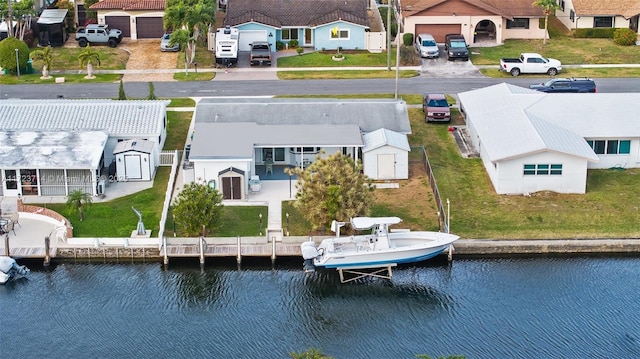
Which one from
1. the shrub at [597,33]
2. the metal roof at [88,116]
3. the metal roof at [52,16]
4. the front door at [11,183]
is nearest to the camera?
the front door at [11,183]

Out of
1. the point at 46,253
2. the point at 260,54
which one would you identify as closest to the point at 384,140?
the point at 46,253

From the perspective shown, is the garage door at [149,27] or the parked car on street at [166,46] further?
the garage door at [149,27]

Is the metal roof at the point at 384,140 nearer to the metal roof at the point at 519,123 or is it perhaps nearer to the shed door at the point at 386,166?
the shed door at the point at 386,166

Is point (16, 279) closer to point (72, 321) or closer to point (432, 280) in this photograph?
point (72, 321)

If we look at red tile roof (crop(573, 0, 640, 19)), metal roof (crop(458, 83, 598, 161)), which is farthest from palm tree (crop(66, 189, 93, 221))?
red tile roof (crop(573, 0, 640, 19))

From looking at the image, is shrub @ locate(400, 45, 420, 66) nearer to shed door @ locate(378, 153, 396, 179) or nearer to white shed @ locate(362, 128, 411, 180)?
white shed @ locate(362, 128, 411, 180)

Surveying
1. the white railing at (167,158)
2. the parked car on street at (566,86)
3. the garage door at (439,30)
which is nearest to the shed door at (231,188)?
the white railing at (167,158)

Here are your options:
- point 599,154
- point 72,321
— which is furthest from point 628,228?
point 72,321
